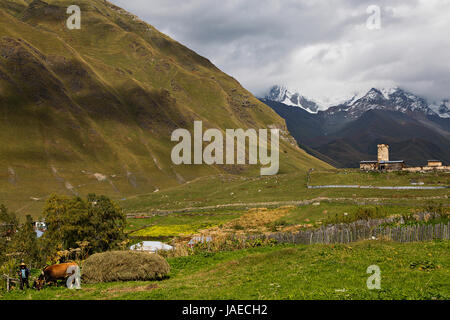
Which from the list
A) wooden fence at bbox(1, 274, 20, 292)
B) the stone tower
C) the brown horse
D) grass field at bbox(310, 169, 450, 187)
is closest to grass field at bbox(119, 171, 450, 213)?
grass field at bbox(310, 169, 450, 187)

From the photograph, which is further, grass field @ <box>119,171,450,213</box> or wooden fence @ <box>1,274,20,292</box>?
grass field @ <box>119,171,450,213</box>

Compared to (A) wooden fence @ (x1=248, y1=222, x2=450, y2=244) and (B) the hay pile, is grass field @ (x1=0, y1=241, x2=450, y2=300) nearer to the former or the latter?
(B) the hay pile

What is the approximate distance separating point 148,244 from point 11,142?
16304 centimetres

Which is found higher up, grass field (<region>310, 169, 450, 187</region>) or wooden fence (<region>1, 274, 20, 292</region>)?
grass field (<region>310, 169, 450, 187</region>)

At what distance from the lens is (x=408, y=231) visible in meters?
33.9

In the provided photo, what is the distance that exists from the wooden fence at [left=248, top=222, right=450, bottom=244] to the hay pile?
49.6ft

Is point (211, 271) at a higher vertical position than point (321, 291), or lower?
lower

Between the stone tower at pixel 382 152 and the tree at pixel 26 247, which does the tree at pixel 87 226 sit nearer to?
the tree at pixel 26 247

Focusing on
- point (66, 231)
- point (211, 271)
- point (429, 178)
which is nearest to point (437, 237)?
point (211, 271)

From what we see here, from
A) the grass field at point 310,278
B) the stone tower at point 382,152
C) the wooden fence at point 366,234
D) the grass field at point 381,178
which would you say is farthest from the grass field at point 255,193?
the grass field at point 310,278

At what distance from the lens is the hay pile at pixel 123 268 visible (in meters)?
26.8

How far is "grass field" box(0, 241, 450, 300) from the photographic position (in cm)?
1747
